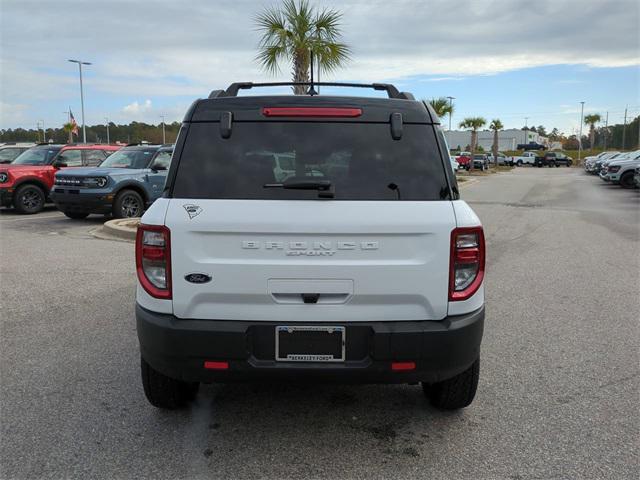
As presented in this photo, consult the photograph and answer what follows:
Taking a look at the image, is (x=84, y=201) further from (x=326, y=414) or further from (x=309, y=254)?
(x=309, y=254)

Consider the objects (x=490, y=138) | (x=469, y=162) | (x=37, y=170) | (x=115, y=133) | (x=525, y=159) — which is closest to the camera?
(x=37, y=170)

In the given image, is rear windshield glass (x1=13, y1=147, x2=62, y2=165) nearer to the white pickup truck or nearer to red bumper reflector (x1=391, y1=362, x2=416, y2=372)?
red bumper reflector (x1=391, y1=362, x2=416, y2=372)

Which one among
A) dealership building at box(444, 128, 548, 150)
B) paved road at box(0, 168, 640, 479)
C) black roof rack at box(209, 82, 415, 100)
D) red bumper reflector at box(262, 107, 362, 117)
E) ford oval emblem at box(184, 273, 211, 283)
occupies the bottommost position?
paved road at box(0, 168, 640, 479)

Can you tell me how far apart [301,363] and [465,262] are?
100cm

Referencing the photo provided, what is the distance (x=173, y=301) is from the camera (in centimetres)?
303

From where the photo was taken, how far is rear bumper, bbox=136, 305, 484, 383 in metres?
2.99

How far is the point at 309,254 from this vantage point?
296 centimetres

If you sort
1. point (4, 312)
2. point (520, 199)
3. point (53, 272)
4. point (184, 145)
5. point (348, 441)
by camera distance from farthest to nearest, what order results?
point (520, 199)
point (53, 272)
point (4, 312)
point (348, 441)
point (184, 145)

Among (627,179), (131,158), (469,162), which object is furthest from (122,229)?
(469,162)

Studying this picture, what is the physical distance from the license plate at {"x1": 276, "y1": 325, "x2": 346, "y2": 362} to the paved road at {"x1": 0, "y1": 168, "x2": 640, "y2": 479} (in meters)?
0.60

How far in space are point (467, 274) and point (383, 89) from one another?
1.54 metres

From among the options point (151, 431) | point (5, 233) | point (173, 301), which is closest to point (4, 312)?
point (151, 431)

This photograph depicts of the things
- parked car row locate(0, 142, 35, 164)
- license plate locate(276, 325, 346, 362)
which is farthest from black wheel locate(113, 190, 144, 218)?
license plate locate(276, 325, 346, 362)

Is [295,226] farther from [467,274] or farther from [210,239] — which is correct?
[467,274]
